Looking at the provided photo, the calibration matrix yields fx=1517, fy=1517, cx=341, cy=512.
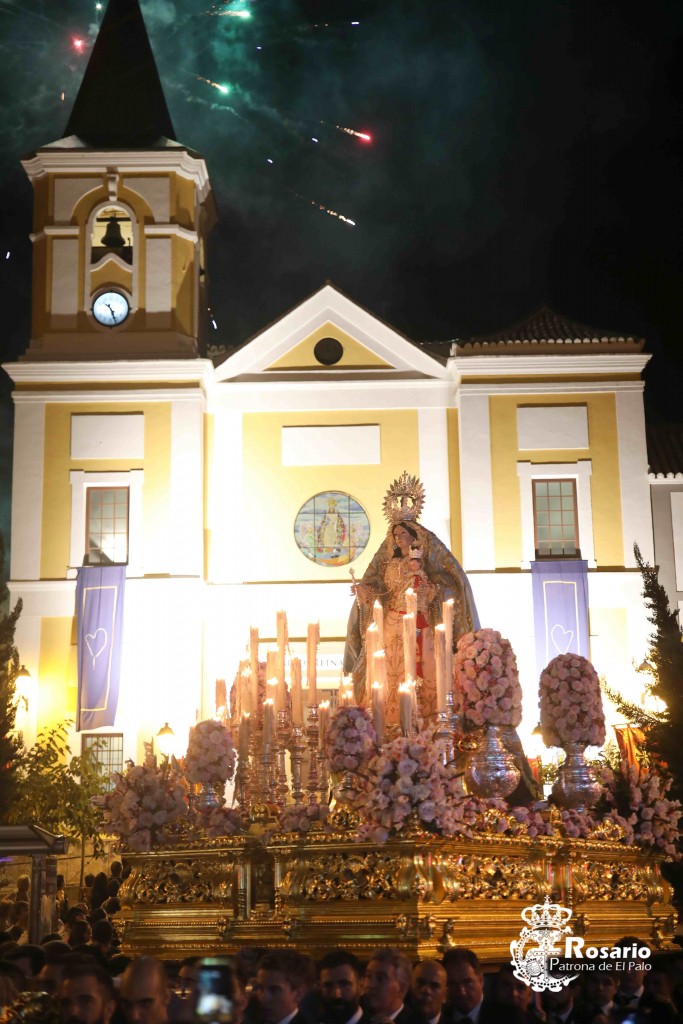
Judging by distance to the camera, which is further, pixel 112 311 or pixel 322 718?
pixel 112 311

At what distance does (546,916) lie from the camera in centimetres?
991

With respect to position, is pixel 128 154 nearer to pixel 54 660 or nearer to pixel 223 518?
pixel 223 518

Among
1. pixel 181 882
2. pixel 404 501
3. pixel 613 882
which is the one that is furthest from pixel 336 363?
pixel 181 882

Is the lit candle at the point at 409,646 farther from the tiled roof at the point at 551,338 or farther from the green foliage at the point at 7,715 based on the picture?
the tiled roof at the point at 551,338

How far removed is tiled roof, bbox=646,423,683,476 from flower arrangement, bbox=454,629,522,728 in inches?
825

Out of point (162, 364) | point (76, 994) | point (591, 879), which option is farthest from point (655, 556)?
point (76, 994)

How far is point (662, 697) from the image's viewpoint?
19922mm

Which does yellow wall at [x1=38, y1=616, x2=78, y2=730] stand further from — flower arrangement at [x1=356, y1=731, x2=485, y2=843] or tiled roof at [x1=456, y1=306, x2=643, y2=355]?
flower arrangement at [x1=356, y1=731, x2=485, y2=843]

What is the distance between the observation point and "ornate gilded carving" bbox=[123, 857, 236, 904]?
10242mm

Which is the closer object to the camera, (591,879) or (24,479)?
(591,879)

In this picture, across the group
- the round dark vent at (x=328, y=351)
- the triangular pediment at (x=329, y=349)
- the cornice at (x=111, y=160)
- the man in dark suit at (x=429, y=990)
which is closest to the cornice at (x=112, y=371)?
the triangular pediment at (x=329, y=349)

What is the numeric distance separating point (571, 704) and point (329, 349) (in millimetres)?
20770

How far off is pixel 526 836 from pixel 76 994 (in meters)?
4.60

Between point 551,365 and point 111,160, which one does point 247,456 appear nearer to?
point 551,365
